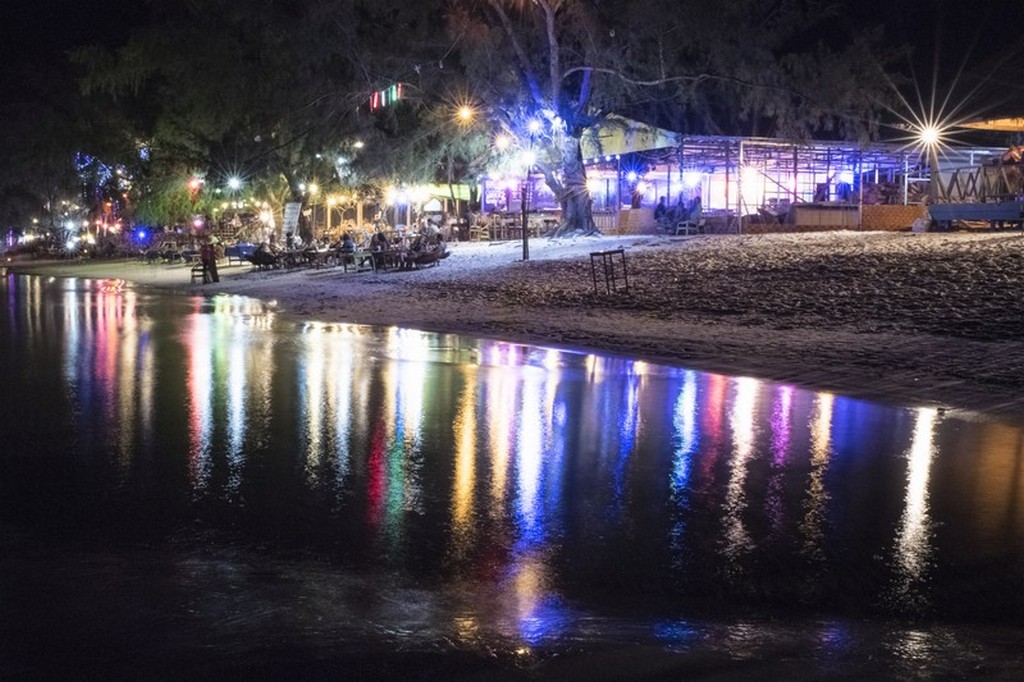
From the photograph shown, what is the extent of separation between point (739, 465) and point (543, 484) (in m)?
1.71

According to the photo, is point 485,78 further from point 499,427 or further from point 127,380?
point 499,427

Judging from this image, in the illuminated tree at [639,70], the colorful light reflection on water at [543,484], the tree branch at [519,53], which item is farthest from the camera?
the tree branch at [519,53]

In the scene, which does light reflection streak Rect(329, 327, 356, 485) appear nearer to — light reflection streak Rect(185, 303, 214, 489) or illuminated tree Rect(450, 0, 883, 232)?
light reflection streak Rect(185, 303, 214, 489)

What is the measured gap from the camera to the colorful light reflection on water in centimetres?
530

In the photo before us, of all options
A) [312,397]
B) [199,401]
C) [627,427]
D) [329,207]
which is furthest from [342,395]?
[329,207]

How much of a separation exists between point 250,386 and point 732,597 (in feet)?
26.2

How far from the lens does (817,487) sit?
23.7 ft

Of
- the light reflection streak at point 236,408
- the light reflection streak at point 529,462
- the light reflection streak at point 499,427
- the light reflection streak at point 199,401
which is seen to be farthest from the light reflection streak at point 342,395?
the light reflection streak at point 529,462

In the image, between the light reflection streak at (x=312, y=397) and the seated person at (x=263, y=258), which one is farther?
the seated person at (x=263, y=258)

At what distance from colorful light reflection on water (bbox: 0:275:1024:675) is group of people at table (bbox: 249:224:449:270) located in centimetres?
2035

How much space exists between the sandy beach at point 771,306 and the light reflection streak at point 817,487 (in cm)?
158

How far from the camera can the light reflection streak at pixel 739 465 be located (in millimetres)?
5961

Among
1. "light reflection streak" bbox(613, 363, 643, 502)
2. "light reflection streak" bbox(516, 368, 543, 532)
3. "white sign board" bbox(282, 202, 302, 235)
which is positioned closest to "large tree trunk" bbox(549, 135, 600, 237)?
"white sign board" bbox(282, 202, 302, 235)

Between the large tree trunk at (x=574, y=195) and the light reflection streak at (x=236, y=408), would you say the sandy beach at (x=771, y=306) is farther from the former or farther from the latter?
the light reflection streak at (x=236, y=408)
